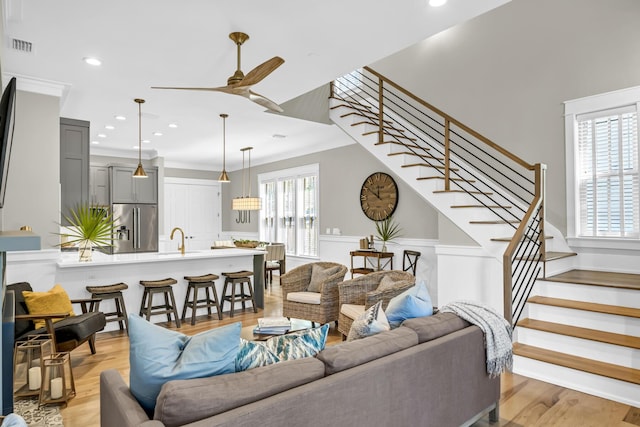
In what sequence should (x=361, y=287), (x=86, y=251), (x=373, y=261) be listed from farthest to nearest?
(x=373, y=261) < (x=86, y=251) < (x=361, y=287)

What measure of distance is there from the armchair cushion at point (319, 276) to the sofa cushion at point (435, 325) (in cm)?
236

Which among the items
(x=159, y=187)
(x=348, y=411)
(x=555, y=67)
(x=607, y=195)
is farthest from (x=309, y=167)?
(x=348, y=411)

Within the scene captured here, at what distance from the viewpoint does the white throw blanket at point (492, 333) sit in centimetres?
258

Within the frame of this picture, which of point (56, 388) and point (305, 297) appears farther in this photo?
point (305, 297)

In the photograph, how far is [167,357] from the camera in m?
1.59

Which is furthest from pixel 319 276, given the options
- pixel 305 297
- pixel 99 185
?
pixel 99 185

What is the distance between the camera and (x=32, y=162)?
4.24 meters


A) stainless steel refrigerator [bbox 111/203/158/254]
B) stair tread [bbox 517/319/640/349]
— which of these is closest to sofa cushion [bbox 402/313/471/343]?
stair tread [bbox 517/319/640/349]

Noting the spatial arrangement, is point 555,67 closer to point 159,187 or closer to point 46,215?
point 46,215

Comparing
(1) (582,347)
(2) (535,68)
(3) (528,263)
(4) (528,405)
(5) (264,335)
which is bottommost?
(4) (528,405)

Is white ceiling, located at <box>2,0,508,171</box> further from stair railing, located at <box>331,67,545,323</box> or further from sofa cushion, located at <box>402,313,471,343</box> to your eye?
sofa cushion, located at <box>402,313,471,343</box>

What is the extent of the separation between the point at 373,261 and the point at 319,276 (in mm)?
1961

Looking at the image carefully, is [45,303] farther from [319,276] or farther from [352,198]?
[352,198]

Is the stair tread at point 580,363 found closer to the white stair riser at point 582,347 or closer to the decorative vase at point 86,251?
the white stair riser at point 582,347
